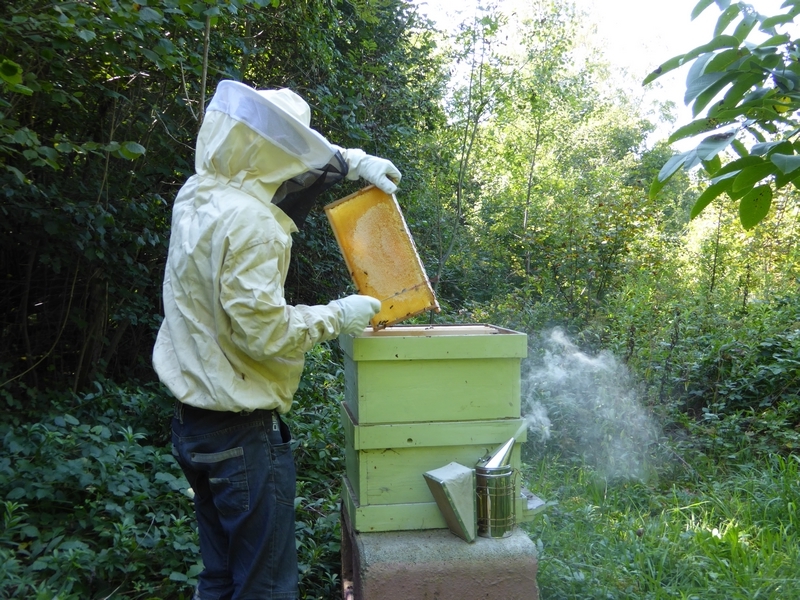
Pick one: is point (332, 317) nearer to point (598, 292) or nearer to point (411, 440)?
point (411, 440)

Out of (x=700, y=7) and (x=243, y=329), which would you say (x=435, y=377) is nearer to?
(x=243, y=329)

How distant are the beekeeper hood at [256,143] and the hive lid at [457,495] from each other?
3.36 feet

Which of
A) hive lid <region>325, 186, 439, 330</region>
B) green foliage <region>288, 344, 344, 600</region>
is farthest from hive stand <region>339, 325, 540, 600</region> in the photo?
green foliage <region>288, 344, 344, 600</region>

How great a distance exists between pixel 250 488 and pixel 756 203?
1494 millimetres

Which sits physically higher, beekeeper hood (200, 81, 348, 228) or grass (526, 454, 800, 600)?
beekeeper hood (200, 81, 348, 228)

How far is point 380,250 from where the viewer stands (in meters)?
2.33

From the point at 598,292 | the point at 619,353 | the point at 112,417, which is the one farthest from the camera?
the point at 598,292

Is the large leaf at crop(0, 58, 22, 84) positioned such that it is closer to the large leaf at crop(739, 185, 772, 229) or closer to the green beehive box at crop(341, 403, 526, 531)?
the green beehive box at crop(341, 403, 526, 531)

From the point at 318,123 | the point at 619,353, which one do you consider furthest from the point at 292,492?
the point at 318,123

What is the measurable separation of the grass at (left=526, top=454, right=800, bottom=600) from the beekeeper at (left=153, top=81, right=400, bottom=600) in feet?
4.29

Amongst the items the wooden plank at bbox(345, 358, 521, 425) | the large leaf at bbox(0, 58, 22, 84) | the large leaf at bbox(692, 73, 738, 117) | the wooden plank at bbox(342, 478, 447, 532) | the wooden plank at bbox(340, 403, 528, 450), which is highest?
the large leaf at bbox(0, 58, 22, 84)

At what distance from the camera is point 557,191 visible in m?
11.0

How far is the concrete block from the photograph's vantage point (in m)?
2.08

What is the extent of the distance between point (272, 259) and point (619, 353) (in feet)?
11.6
